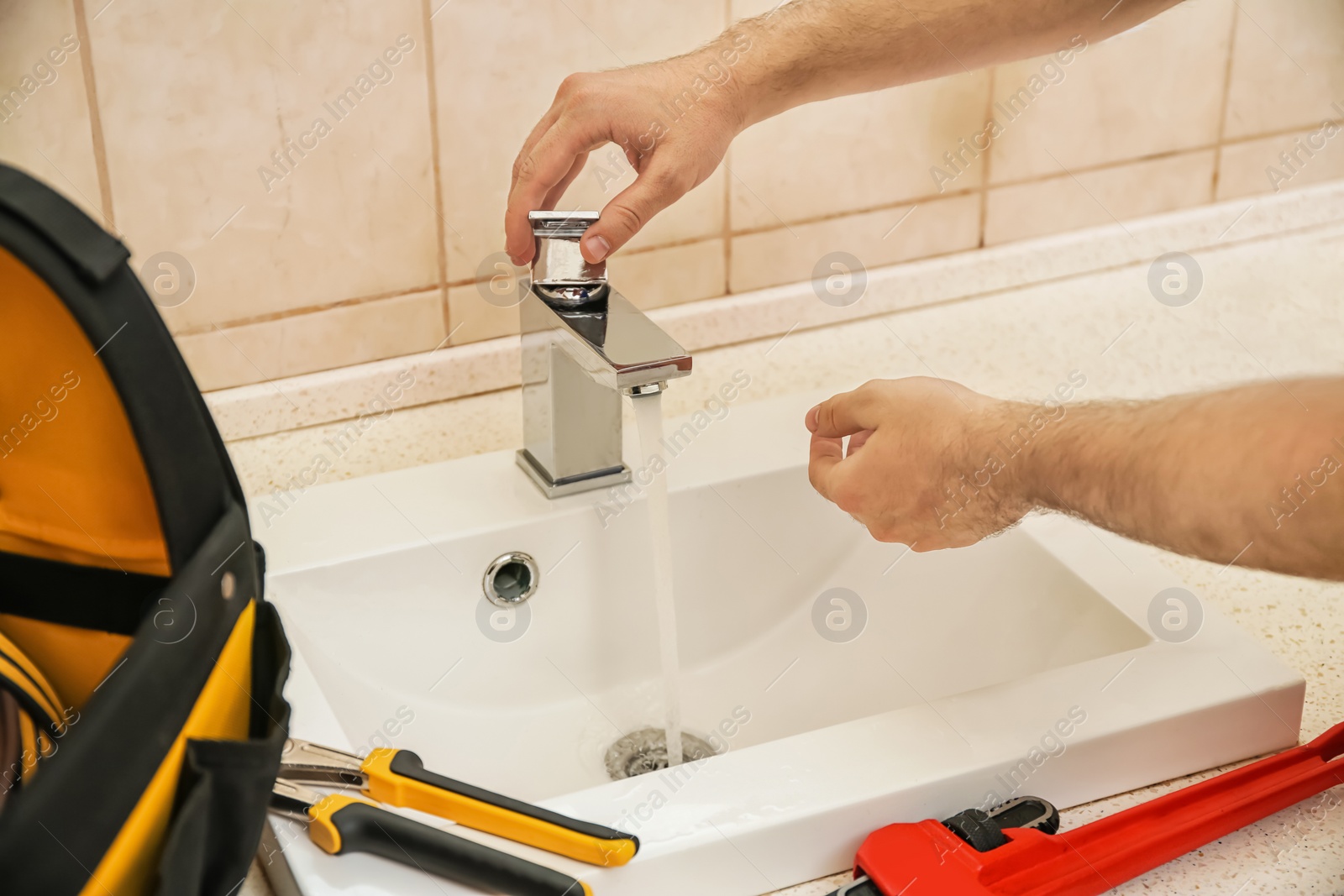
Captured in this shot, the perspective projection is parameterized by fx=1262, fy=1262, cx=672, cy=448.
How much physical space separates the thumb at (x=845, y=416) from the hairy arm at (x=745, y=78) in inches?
6.1

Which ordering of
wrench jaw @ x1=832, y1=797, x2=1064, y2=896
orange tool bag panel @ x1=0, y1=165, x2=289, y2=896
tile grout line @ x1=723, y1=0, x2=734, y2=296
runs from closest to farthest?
orange tool bag panel @ x1=0, y1=165, x2=289, y2=896 → wrench jaw @ x1=832, y1=797, x2=1064, y2=896 → tile grout line @ x1=723, y1=0, x2=734, y2=296

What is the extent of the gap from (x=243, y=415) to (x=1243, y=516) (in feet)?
2.29

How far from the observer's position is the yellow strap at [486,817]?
1.84 ft

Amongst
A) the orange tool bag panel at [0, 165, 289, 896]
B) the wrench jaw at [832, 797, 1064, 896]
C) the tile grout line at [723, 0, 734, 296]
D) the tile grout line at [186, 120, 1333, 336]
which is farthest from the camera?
the tile grout line at [723, 0, 734, 296]

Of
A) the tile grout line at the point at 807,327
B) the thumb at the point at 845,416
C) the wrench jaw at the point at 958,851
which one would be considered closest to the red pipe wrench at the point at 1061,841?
the wrench jaw at the point at 958,851

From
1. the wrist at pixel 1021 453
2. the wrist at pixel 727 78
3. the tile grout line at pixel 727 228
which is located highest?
the tile grout line at pixel 727 228

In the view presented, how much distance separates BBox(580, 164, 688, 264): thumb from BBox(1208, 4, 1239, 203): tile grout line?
687 mm

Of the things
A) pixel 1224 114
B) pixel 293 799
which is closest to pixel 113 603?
pixel 293 799

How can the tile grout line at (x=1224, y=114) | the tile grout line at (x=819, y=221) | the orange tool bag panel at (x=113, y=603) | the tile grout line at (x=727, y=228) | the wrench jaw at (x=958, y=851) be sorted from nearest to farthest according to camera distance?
the orange tool bag panel at (x=113, y=603) → the wrench jaw at (x=958, y=851) → the tile grout line at (x=819, y=221) → the tile grout line at (x=727, y=228) → the tile grout line at (x=1224, y=114)

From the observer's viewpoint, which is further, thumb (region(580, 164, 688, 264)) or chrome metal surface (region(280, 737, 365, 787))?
thumb (region(580, 164, 688, 264))

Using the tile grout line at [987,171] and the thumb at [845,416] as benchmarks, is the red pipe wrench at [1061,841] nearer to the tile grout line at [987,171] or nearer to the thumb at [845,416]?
the thumb at [845,416]

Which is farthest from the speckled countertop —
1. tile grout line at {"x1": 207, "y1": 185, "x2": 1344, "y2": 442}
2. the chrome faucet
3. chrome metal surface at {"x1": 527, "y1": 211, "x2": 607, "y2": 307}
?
chrome metal surface at {"x1": 527, "y1": 211, "x2": 607, "y2": 307}

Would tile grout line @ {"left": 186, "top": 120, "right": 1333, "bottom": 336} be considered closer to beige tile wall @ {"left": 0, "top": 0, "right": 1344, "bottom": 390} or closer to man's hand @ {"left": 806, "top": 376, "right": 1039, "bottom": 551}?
beige tile wall @ {"left": 0, "top": 0, "right": 1344, "bottom": 390}

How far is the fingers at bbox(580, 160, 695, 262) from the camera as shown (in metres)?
0.74
